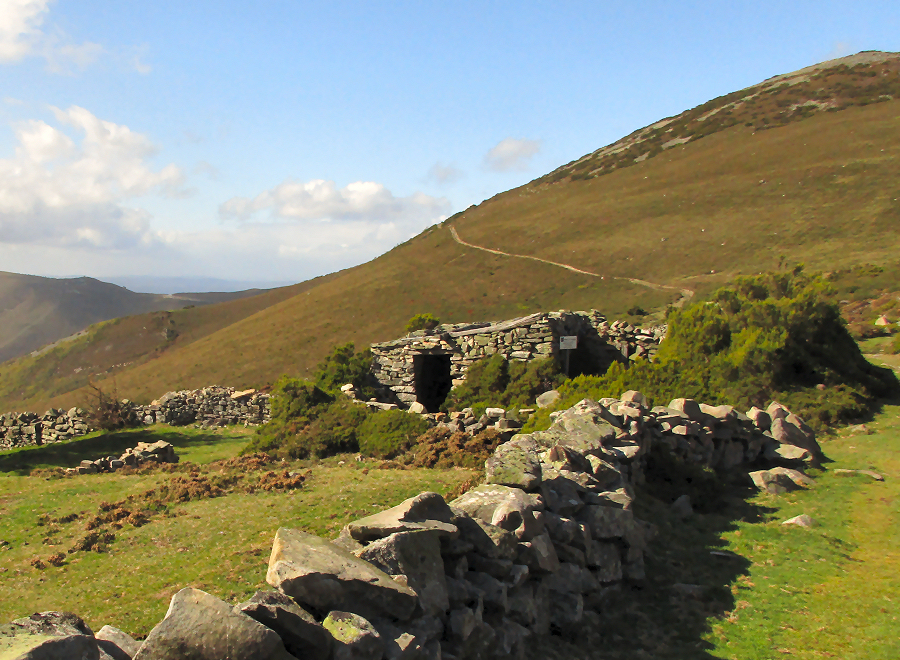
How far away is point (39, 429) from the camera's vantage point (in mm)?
23188

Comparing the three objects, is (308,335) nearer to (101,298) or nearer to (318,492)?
(318,492)

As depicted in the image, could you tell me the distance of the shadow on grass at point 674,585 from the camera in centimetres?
587

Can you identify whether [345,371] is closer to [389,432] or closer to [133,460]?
[389,432]

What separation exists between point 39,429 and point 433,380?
15.8m

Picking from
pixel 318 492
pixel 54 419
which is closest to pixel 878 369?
pixel 318 492

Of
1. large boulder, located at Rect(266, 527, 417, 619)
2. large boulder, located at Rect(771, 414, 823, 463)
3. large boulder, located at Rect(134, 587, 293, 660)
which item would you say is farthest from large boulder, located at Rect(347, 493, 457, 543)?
large boulder, located at Rect(771, 414, 823, 463)

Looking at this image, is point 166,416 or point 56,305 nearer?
point 166,416

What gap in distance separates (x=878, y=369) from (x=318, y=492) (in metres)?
15.4

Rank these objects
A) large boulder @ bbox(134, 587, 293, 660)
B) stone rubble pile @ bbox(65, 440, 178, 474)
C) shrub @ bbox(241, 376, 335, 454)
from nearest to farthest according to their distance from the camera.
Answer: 1. large boulder @ bbox(134, 587, 293, 660)
2. stone rubble pile @ bbox(65, 440, 178, 474)
3. shrub @ bbox(241, 376, 335, 454)

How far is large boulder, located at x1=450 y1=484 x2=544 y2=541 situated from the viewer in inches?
235

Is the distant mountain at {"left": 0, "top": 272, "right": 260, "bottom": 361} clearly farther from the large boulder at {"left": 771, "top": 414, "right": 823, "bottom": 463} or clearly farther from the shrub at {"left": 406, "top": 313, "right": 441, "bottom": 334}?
the large boulder at {"left": 771, "top": 414, "right": 823, "bottom": 463}

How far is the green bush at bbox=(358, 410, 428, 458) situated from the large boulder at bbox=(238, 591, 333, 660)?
32.5ft

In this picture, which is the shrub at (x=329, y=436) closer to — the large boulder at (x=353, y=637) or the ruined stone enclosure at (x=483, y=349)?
the ruined stone enclosure at (x=483, y=349)

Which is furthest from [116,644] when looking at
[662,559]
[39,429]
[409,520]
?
[39,429]
